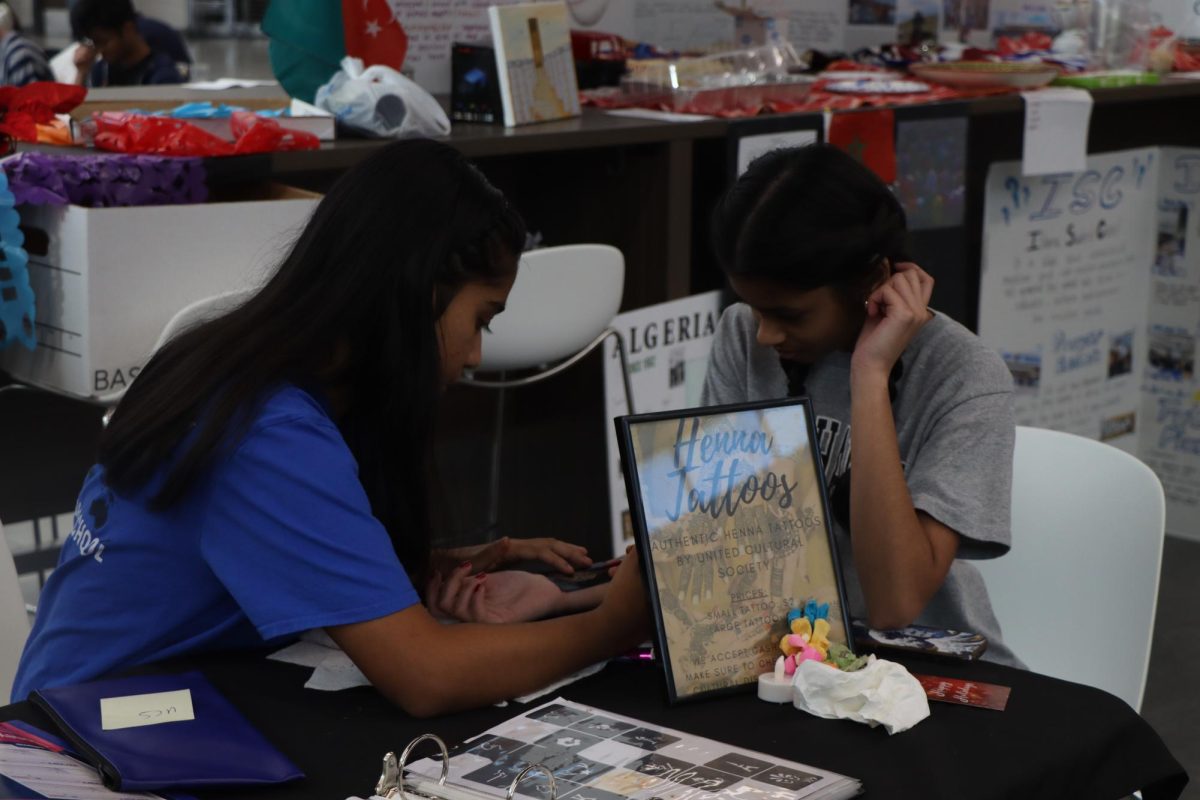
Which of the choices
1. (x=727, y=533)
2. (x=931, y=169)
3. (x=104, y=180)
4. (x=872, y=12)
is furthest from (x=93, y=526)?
(x=872, y=12)

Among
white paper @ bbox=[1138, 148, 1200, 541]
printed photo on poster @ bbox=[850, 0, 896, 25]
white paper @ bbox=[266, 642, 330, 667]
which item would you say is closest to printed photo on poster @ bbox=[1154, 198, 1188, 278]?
white paper @ bbox=[1138, 148, 1200, 541]

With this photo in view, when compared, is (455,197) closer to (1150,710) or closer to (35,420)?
(35,420)

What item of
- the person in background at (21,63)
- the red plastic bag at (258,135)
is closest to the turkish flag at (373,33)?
the red plastic bag at (258,135)

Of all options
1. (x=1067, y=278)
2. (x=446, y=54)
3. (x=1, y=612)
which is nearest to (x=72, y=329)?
(x=1, y=612)

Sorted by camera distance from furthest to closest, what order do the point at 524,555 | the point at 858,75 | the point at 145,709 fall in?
the point at 858,75
the point at 524,555
the point at 145,709

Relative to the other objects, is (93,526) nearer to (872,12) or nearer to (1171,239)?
(872,12)

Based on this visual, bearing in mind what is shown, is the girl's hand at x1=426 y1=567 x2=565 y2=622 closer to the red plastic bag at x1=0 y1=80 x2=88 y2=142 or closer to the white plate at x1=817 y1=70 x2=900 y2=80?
the red plastic bag at x1=0 y1=80 x2=88 y2=142

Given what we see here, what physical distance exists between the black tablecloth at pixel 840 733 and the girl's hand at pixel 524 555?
24cm

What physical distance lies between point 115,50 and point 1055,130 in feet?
10.4

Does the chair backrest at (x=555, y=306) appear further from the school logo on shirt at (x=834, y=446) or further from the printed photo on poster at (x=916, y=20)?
the printed photo on poster at (x=916, y=20)

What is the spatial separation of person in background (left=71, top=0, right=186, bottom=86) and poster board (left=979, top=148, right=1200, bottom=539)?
9.51ft

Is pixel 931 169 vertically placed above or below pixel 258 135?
below

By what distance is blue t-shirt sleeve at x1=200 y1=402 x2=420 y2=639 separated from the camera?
1172mm

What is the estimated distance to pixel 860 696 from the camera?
3.74 ft
